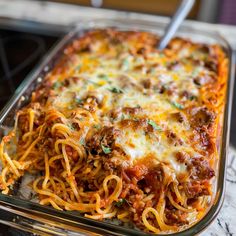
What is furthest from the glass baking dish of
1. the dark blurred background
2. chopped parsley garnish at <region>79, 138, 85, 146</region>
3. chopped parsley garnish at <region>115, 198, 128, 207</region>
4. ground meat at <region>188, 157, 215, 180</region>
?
the dark blurred background

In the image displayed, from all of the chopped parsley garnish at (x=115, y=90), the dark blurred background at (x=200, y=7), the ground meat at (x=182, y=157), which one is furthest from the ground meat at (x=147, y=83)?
the dark blurred background at (x=200, y=7)

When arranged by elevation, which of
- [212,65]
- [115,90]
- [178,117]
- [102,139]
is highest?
[212,65]

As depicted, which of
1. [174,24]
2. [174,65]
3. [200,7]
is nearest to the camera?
[174,65]

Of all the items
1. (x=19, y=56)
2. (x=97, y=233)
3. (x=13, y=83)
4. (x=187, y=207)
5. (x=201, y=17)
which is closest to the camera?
(x=97, y=233)

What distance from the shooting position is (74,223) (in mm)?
1015

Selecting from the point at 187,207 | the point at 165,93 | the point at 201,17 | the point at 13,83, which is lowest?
the point at 187,207

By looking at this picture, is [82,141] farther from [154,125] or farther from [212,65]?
[212,65]

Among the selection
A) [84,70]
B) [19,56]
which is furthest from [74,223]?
[19,56]

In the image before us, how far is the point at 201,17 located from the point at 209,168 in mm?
2206

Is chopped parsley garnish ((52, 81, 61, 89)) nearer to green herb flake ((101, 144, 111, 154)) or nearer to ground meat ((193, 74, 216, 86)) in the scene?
green herb flake ((101, 144, 111, 154))

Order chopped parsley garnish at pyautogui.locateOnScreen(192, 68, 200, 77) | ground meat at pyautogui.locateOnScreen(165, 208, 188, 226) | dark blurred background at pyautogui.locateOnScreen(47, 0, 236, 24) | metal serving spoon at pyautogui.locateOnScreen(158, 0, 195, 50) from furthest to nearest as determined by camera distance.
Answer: dark blurred background at pyautogui.locateOnScreen(47, 0, 236, 24), metal serving spoon at pyautogui.locateOnScreen(158, 0, 195, 50), chopped parsley garnish at pyautogui.locateOnScreen(192, 68, 200, 77), ground meat at pyautogui.locateOnScreen(165, 208, 188, 226)

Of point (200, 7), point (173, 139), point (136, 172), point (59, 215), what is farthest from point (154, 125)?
point (200, 7)

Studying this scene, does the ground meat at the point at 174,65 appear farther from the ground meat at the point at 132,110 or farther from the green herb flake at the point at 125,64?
the ground meat at the point at 132,110

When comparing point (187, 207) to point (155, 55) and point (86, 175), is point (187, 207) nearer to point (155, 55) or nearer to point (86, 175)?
point (86, 175)
